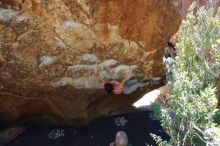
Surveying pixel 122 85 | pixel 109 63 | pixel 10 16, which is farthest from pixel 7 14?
pixel 122 85

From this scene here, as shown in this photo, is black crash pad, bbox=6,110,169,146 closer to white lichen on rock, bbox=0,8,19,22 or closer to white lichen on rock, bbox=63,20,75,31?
white lichen on rock, bbox=63,20,75,31

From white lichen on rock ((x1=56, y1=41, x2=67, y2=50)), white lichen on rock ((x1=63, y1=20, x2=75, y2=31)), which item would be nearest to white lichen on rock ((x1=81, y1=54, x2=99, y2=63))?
white lichen on rock ((x1=56, y1=41, x2=67, y2=50))

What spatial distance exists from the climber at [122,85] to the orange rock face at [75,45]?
0.19ft

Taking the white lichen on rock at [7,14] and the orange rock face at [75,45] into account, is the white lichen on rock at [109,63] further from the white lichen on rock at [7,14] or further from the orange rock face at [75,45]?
the white lichen on rock at [7,14]

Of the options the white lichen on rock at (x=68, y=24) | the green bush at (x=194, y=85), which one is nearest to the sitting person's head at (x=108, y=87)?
the white lichen on rock at (x=68, y=24)

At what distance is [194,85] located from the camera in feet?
9.55

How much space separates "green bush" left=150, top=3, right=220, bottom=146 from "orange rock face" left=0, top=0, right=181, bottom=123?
637 mm

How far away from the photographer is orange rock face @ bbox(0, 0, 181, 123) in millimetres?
3820

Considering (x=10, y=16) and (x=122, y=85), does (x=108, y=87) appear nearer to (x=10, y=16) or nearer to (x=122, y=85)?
(x=122, y=85)

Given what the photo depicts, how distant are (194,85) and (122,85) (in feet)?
5.37

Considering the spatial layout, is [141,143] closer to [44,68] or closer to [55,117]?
[55,117]

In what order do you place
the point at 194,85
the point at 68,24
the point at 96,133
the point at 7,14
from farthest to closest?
the point at 96,133 < the point at 68,24 < the point at 7,14 < the point at 194,85

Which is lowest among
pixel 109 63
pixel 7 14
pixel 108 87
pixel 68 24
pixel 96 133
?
pixel 96 133

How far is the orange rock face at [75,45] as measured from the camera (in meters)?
3.82
